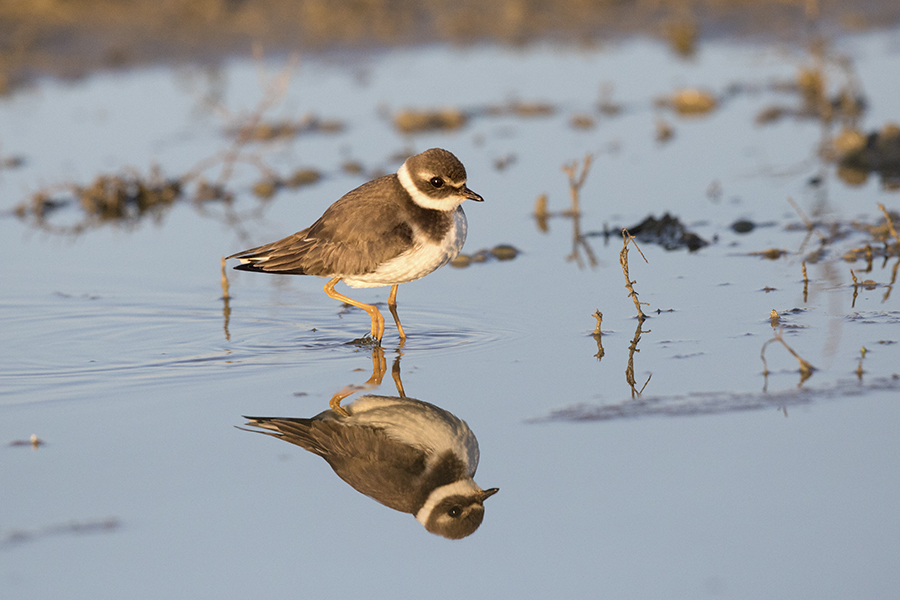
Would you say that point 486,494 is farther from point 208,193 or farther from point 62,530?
point 208,193

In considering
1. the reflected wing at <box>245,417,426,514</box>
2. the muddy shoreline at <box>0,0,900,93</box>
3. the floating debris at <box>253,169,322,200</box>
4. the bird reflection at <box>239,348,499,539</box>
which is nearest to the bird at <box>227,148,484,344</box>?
the bird reflection at <box>239,348,499,539</box>

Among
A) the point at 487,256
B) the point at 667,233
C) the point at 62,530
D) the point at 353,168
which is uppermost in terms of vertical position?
the point at 353,168

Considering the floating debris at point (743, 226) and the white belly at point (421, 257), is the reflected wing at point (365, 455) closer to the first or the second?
the white belly at point (421, 257)

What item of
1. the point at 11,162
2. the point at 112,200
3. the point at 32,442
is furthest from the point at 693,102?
the point at 32,442

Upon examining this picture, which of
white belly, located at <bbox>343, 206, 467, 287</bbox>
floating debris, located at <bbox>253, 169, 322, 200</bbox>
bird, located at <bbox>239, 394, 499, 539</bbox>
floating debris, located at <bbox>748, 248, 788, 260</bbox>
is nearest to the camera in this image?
bird, located at <bbox>239, 394, 499, 539</bbox>

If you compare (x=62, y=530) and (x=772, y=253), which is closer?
(x=62, y=530)

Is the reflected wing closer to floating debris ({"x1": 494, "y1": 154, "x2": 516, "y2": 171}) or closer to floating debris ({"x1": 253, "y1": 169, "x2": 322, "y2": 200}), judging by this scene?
floating debris ({"x1": 253, "y1": 169, "x2": 322, "y2": 200})

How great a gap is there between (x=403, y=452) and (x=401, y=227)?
1797mm

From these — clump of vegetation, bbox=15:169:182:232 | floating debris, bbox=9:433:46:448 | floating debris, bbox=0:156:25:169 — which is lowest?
floating debris, bbox=9:433:46:448

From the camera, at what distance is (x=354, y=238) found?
6551 mm

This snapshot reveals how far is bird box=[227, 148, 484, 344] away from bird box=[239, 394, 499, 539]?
1.06 meters

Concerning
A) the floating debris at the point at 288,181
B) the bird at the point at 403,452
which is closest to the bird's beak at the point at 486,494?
the bird at the point at 403,452

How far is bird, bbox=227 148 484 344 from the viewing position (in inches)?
253

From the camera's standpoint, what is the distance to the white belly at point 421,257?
6418 millimetres
